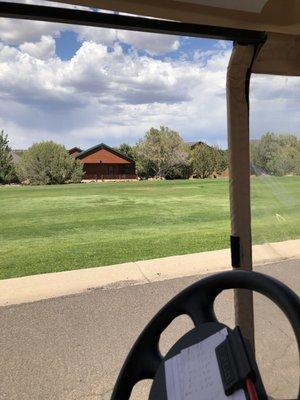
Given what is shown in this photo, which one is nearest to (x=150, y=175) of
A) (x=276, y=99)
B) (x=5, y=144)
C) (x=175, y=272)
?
(x=5, y=144)

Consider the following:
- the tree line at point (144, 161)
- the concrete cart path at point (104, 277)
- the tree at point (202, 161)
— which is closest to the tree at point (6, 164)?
the tree line at point (144, 161)

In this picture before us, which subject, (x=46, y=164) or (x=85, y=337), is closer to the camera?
(x=85, y=337)

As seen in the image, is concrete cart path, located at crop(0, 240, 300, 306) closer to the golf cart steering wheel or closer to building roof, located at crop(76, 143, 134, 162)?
the golf cart steering wheel

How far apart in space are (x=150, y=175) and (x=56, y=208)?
30137 millimetres

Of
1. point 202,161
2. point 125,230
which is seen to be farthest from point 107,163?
point 125,230

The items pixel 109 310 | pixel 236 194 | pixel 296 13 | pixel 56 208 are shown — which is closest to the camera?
pixel 296 13

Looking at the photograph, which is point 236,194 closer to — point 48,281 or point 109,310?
point 109,310

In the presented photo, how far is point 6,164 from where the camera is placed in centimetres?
4650

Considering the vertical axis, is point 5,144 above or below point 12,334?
above

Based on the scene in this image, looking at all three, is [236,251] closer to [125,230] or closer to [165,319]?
[165,319]

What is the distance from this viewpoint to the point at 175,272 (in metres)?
6.70

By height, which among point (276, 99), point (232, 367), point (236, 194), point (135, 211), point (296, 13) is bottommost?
point (135, 211)

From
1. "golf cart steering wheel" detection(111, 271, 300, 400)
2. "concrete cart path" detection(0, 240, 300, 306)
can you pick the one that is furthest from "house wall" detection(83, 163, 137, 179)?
"golf cart steering wheel" detection(111, 271, 300, 400)

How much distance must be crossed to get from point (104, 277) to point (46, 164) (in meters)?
40.7
